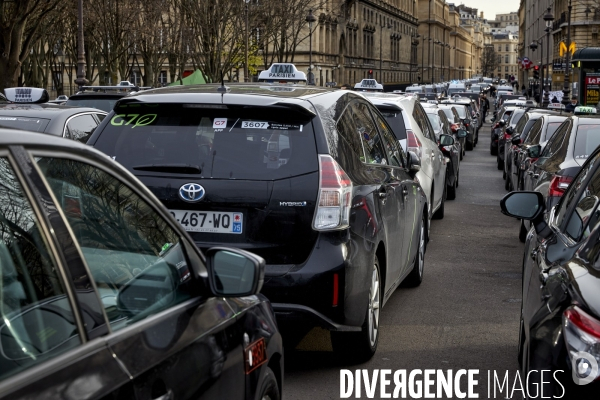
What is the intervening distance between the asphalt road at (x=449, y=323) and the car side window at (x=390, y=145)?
3.83 feet

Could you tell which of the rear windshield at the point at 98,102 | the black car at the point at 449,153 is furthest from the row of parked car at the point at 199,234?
the black car at the point at 449,153

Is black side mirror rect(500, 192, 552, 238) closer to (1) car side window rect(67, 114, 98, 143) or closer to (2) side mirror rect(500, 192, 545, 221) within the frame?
(2) side mirror rect(500, 192, 545, 221)

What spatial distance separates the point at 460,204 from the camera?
1712 centimetres

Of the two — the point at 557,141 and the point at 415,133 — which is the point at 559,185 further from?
the point at 415,133

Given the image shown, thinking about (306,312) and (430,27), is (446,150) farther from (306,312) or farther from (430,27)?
(430,27)

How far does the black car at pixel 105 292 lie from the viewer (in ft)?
7.57

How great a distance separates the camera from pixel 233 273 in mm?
3109

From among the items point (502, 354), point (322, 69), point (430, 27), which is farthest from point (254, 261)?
point (430, 27)

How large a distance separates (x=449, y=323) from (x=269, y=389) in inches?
Result: 158

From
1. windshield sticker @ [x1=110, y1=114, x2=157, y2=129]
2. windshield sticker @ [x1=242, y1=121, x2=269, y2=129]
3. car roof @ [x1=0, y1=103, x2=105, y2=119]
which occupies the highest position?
windshield sticker @ [x1=110, y1=114, x2=157, y2=129]

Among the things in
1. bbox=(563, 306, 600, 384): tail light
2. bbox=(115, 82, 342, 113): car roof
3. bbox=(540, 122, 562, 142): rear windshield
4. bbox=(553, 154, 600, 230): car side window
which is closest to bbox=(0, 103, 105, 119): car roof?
bbox=(115, 82, 342, 113): car roof

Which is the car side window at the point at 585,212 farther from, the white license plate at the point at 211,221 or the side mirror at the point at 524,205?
the white license plate at the point at 211,221

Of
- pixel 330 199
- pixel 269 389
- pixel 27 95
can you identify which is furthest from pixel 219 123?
pixel 27 95

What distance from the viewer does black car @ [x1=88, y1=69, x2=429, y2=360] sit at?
5594 mm
